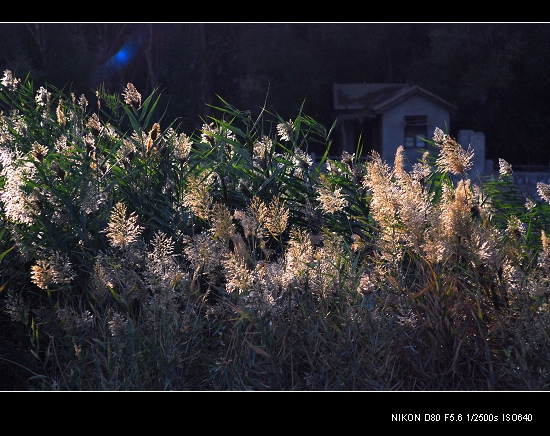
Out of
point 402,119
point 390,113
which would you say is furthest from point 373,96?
point 402,119

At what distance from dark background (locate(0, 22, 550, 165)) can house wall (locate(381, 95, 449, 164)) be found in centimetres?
107

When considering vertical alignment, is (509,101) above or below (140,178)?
above

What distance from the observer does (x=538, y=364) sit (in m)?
3.60

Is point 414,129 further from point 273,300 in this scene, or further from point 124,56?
point 273,300

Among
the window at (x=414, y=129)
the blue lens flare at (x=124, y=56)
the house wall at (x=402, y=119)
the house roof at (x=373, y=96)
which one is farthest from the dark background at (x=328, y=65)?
the window at (x=414, y=129)

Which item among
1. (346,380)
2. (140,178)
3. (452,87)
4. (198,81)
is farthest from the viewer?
(452,87)

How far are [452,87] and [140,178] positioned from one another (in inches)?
1224

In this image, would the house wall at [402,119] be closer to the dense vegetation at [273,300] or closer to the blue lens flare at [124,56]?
the blue lens flare at [124,56]

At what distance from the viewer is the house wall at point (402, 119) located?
33.5 meters

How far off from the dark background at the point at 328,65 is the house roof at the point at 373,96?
2.37 ft

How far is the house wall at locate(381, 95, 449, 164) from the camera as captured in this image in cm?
3350

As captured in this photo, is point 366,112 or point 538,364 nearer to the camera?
point 538,364

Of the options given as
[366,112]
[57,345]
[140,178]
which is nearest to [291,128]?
[140,178]

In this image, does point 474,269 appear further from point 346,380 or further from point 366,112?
point 366,112
